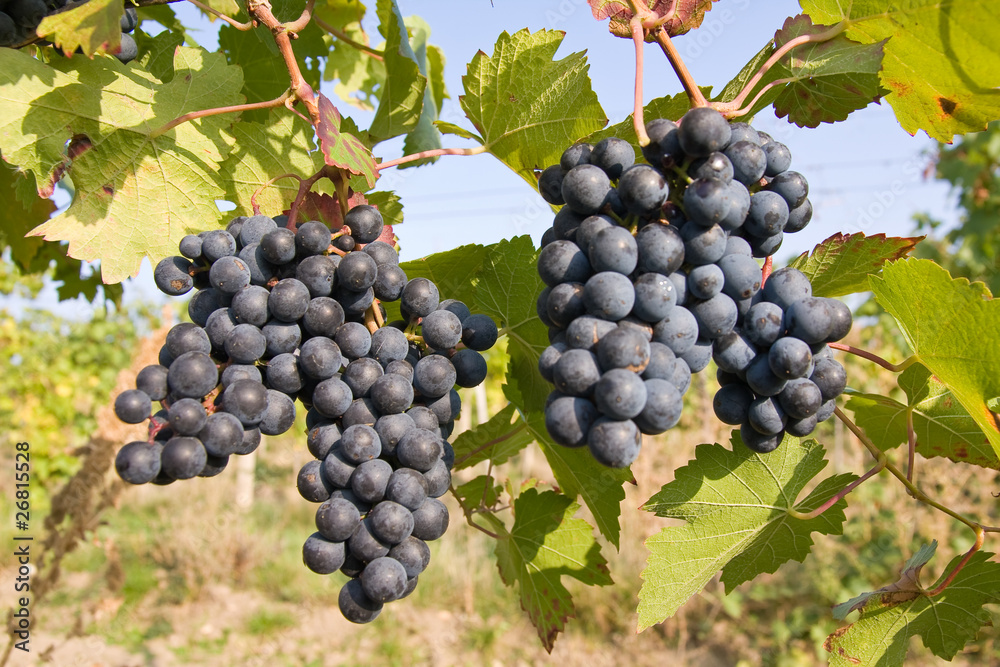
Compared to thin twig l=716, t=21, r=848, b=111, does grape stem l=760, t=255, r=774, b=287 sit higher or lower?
lower

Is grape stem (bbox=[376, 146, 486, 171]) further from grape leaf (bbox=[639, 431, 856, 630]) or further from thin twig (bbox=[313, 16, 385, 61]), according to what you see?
grape leaf (bbox=[639, 431, 856, 630])

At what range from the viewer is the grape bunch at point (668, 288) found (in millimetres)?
792

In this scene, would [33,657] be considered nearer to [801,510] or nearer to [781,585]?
[801,510]

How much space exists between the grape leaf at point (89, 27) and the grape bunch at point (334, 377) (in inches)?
12.8

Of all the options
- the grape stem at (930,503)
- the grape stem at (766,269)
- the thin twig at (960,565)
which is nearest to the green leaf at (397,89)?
the grape stem at (766,269)

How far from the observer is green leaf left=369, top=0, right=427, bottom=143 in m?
1.46

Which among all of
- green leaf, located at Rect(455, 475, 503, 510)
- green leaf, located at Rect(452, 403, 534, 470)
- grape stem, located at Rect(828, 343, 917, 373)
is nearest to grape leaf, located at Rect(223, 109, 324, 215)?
green leaf, located at Rect(452, 403, 534, 470)

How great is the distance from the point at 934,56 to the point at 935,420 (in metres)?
0.69

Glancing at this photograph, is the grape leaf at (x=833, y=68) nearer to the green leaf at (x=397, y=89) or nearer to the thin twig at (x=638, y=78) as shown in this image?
the thin twig at (x=638, y=78)

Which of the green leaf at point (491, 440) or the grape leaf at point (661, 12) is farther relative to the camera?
the green leaf at point (491, 440)

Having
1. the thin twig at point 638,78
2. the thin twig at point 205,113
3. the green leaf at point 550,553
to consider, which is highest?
the thin twig at point 638,78

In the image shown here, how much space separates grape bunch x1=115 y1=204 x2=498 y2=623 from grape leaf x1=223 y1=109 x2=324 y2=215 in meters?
0.30

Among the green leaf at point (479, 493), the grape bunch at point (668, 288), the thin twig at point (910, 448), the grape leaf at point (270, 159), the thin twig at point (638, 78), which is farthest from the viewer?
the green leaf at point (479, 493)

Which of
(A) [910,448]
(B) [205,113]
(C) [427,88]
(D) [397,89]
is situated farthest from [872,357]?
(C) [427,88]
